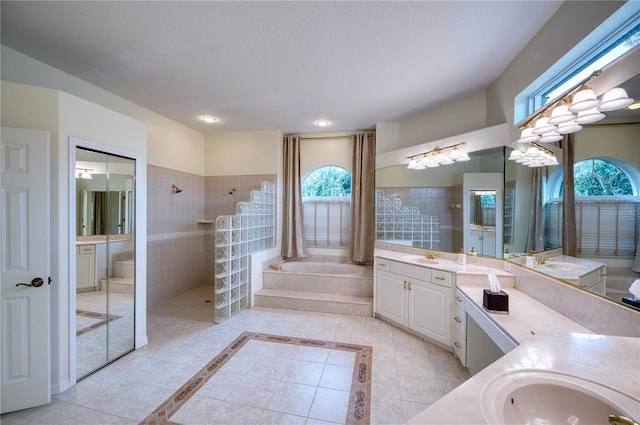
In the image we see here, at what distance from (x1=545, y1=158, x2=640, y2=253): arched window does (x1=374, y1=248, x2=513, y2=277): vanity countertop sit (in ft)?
2.46

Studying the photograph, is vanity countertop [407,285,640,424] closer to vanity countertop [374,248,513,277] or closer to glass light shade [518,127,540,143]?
vanity countertop [374,248,513,277]

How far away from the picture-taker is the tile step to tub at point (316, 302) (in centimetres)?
337

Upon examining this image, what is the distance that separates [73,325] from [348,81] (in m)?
3.37

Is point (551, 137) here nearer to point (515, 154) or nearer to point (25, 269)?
point (515, 154)

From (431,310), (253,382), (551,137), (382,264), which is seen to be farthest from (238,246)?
(551,137)

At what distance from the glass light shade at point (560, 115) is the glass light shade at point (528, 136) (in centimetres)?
31

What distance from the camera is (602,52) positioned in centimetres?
154

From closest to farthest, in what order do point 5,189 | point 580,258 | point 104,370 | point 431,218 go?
1. point 580,258
2. point 5,189
3. point 104,370
4. point 431,218

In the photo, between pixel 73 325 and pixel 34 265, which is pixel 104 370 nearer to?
pixel 73 325

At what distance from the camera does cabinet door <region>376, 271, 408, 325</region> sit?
2.86m

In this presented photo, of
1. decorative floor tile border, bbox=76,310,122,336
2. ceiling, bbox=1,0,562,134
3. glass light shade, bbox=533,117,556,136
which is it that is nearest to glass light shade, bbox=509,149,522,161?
glass light shade, bbox=533,117,556,136

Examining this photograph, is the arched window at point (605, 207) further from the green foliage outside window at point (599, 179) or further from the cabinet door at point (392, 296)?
the cabinet door at point (392, 296)

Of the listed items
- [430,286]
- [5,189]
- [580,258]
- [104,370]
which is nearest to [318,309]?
[430,286]

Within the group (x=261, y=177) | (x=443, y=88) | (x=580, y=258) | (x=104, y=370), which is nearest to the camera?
(x=580, y=258)
